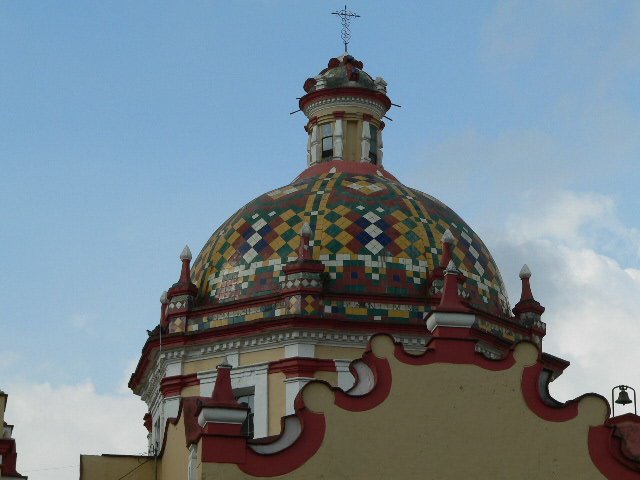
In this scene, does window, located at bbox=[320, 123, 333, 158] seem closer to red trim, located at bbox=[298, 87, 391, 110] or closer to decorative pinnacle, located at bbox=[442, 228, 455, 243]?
red trim, located at bbox=[298, 87, 391, 110]

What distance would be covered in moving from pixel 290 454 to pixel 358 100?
14002 mm

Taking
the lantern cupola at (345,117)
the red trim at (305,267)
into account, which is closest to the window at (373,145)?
the lantern cupola at (345,117)

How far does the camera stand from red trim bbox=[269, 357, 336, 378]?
2717 cm

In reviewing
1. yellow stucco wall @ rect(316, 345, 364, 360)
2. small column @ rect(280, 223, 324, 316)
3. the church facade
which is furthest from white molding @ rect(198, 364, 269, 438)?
small column @ rect(280, 223, 324, 316)

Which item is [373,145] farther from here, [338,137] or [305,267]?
[305,267]

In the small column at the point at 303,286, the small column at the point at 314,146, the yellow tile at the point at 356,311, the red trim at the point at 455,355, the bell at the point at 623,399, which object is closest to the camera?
the red trim at the point at 455,355

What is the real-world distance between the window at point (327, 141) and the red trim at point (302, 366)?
6.79 meters

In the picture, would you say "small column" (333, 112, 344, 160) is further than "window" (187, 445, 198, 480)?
Yes

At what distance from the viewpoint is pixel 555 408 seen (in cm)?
2131

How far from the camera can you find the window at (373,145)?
32875 millimetres

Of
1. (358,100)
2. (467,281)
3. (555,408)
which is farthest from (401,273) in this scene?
(555,408)

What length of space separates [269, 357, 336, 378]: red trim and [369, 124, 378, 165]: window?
6.86 metres

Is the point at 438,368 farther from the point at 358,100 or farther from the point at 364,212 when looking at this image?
the point at 358,100

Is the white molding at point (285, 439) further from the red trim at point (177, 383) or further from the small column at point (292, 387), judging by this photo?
the red trim at point (177, 383)
